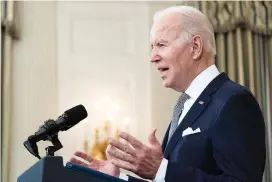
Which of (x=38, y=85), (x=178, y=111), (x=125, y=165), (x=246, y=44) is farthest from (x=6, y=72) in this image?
(x=125, y=165)

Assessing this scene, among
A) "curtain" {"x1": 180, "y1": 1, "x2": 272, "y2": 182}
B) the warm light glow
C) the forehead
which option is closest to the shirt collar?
the forehead

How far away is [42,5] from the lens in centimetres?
420

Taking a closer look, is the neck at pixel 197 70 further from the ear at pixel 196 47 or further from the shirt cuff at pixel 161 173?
the shirt cuff at pixel 161 173

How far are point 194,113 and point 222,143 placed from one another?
16cm

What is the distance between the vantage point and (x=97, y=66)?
418 centimetres

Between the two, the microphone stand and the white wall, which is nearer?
the microphone stand

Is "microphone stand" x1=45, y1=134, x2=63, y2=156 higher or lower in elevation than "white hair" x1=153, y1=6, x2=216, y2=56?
lower

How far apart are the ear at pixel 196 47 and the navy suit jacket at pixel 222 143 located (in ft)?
0.57

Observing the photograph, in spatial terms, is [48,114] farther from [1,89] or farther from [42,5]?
[42,5]

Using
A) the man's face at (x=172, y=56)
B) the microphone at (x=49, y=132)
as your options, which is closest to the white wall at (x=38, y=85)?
the man's face at (x=172, y=56)

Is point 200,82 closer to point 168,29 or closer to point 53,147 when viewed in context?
point 168,29

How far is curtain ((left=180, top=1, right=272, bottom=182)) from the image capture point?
4.23 m

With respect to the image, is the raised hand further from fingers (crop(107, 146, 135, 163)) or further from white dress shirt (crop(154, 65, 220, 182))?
white dress shirt (crop(154, 65, 220, 182))

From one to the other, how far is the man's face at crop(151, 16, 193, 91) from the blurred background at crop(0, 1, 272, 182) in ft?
7.37
